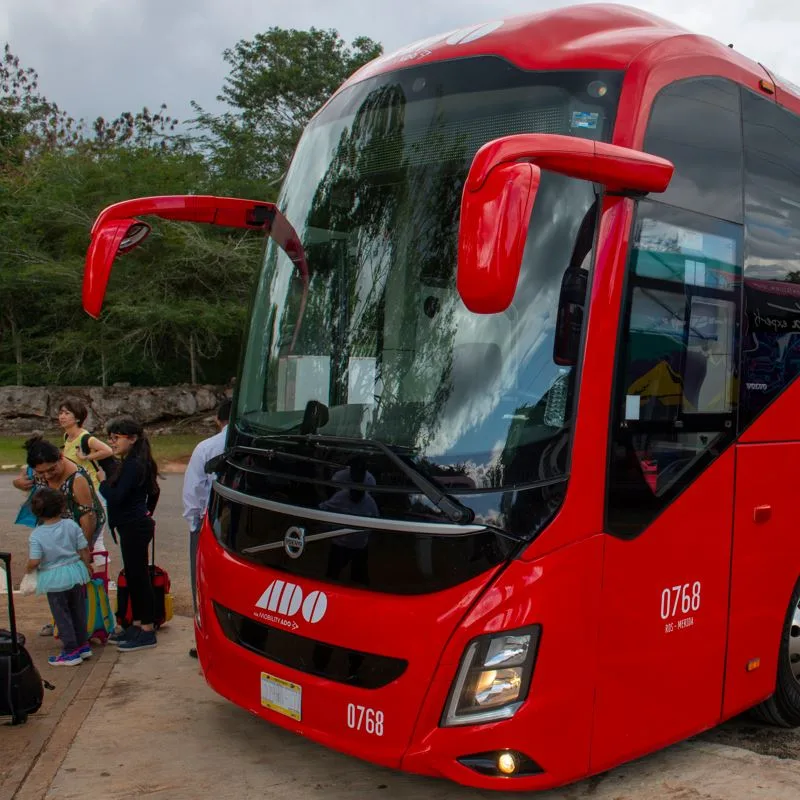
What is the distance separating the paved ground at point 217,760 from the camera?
445cm

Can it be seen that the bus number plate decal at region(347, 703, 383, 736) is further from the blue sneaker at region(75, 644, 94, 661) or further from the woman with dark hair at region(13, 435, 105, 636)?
the woman with dark hair at region(13, 435, 105, 636)

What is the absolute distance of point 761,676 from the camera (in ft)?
16.3

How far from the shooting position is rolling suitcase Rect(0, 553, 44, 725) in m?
5.22

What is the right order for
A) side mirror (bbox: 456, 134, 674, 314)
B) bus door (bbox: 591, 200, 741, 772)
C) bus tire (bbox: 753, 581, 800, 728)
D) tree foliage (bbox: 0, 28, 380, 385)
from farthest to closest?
tree foliage (bbox: 0, 28, 380, 385) → bus tire (bbox: 753, 581, 800, 728) → bus door (bbox: 591, 200, 741, 772) → side mirror (bbox: 456, 134, 674, 314)

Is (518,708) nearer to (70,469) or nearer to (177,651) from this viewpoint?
(177,651)

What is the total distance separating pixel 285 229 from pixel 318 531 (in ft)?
5.56

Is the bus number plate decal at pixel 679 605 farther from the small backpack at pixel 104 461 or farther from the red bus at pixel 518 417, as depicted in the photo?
the small backpack at pixel 104 461

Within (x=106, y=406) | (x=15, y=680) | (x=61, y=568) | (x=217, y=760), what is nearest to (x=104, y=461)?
(x=61, y=568)

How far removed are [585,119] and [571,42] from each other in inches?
19.3

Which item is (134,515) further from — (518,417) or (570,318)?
(570,318)

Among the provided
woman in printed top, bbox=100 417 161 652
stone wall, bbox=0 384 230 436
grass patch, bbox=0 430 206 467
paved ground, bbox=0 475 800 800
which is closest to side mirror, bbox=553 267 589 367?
paved ground, bbox=0 475 800 800

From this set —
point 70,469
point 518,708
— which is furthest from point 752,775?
point 70,469

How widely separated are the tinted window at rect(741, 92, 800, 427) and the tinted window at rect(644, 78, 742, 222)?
15 cm

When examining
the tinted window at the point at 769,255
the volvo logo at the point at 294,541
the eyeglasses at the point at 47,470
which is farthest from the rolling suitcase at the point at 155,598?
the tinted window at the point at 769,255
